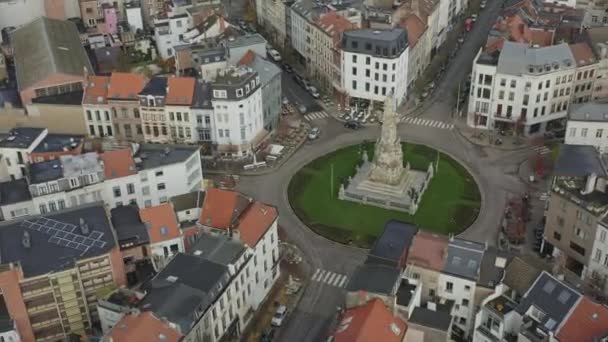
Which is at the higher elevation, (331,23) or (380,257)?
(331,23)

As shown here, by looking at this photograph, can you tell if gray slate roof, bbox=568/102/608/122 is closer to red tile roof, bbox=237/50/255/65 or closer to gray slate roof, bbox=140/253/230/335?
red tile roof, bbox=237/50/255/65

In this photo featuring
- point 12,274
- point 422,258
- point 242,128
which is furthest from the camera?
point 242,128

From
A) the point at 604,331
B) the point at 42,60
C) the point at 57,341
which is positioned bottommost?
the point at 57,341

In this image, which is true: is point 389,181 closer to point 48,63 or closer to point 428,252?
point 428,252

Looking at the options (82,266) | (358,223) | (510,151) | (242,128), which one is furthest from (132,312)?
(510,151)

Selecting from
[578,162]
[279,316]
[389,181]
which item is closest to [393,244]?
[279,316]

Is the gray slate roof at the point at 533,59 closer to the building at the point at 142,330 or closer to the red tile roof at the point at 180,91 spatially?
the red tile roof at the point at 180,91

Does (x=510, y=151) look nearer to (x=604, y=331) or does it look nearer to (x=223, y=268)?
(x=604, y=331)
